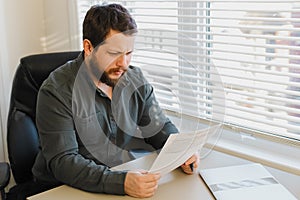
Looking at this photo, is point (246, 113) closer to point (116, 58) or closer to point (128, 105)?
point (128, 105)

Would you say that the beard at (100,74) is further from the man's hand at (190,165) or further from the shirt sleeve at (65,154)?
the man's hand at (190,165)

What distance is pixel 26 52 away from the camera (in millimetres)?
2586

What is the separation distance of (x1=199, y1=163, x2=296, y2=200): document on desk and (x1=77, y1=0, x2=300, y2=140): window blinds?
19cm

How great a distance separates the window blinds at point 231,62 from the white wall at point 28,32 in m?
0.83

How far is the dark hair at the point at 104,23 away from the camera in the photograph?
1.45 metres

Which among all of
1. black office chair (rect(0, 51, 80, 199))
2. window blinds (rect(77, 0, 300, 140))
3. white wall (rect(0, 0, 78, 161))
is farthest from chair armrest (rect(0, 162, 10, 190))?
white wall (rect(0, 0, 78, 161))

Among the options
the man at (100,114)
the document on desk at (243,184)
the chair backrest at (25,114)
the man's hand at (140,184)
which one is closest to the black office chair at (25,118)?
the chair backrest at (25,114)

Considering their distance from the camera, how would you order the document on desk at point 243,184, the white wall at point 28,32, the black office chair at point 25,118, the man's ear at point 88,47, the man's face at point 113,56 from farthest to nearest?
the white wall at point 28,32, the black office chair at point 25,118, the man's ear at point 88,47, the man's face at point 113,56, the document on desk at point 243,184

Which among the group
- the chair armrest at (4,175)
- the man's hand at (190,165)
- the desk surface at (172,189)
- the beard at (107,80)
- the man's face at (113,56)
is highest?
the man's face at (113,56)

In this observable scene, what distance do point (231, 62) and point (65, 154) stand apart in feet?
2.65

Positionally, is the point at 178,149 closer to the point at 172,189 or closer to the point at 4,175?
the point at 172,189

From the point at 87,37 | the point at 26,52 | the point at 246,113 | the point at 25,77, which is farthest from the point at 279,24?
the point at 26,52

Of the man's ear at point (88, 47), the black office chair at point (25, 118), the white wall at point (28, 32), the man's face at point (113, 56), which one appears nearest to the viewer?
the man's face at point (113, 56)

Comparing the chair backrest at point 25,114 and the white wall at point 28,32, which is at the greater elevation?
the white wall at point 28,32
